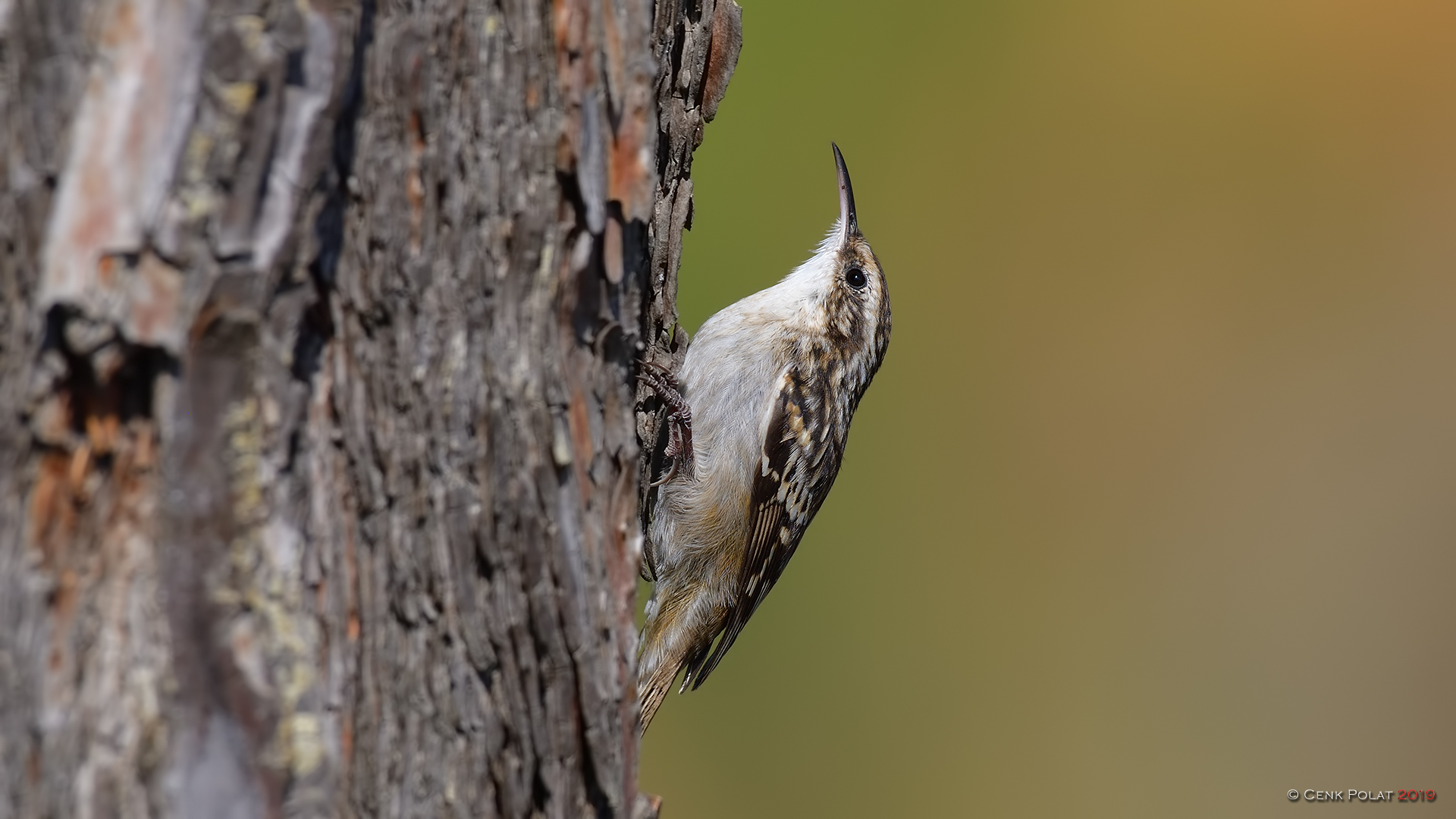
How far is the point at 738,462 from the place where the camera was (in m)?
2.76

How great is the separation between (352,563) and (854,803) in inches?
133

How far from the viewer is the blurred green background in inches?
162

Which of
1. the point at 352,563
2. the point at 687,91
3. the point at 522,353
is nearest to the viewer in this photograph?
the point at 352,563

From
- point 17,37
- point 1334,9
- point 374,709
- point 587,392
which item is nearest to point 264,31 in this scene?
point 17,37

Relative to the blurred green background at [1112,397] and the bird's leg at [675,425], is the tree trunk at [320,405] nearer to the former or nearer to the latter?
the bird's leg at [675,425]

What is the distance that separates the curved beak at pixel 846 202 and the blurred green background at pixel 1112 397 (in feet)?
3.71

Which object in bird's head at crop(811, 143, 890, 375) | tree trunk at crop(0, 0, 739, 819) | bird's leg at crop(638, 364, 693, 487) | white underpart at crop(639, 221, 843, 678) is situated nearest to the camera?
tree trunk at crop(0, 0, 739, 819)

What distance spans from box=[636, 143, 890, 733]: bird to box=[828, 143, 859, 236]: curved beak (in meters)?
0.09

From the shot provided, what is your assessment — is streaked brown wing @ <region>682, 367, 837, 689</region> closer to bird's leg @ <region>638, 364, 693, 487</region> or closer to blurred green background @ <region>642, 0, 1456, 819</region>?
bird's leg @ <region>638, 364, 693, 487</region>

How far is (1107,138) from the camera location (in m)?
4.37

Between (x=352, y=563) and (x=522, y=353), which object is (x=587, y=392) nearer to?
(x=522, y=353)

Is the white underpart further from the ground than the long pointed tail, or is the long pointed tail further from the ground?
the white underpart

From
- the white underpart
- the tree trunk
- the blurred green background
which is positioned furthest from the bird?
the tree trunk

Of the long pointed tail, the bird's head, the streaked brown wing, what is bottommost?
the long pointed tail
